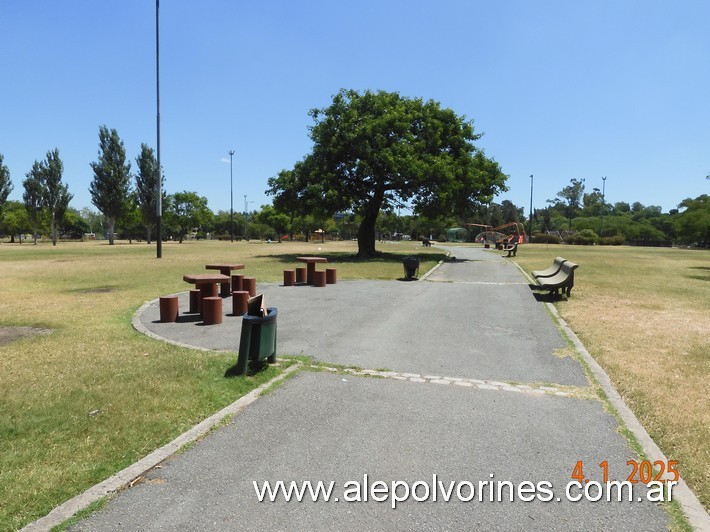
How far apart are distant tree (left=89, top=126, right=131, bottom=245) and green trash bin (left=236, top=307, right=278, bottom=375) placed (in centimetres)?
6257

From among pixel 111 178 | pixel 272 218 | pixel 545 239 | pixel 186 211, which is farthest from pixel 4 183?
pixel 545 239

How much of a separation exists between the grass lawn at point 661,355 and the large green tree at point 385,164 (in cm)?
1531

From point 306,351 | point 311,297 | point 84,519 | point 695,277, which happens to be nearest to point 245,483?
point 84,519

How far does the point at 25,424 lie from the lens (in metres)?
3.98

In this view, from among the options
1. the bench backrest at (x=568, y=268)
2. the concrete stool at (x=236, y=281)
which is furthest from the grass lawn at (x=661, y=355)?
the concrete stool at (x=236, y=281)

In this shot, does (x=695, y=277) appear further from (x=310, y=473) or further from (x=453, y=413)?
(x=310, y=473)

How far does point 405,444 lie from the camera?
12.5 ft

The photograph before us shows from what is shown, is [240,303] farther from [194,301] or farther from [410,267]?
[410,267]

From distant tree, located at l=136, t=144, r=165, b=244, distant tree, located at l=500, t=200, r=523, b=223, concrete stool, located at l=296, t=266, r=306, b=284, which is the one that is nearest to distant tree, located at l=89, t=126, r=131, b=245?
distant tree, located at l=136, t=144, r=165, b=244

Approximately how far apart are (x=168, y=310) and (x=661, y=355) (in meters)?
8.35

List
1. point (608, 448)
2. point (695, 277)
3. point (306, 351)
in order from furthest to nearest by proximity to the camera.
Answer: point (695, 277) → point (306, 351) → point (608, 448)

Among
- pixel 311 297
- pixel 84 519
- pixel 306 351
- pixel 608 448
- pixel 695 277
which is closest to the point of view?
pixel 84 519

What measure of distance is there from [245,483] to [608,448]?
2.93 m

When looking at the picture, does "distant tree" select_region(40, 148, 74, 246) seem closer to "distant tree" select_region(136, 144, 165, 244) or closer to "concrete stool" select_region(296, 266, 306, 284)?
"distant tree" select_region(136, 144, 165, 244)
